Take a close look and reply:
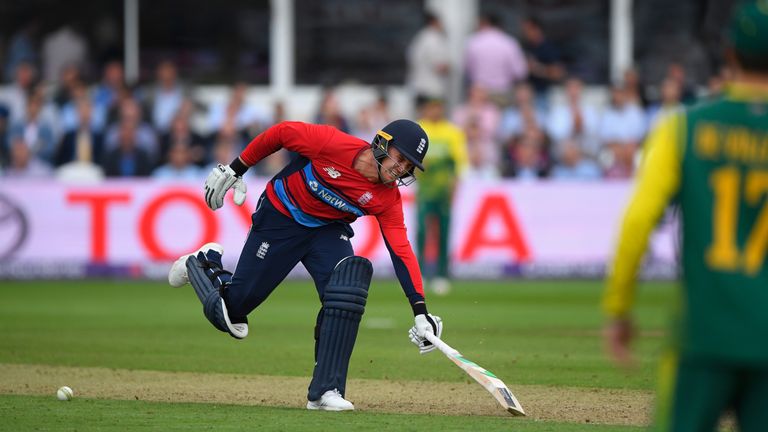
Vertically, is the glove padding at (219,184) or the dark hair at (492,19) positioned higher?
the dark hair at (492,19)

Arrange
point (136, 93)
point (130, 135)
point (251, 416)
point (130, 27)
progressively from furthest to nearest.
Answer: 1. point (130, 27)
2. point (136, 93)
3. point (130, 135)
4. point (251, 416)

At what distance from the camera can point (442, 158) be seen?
15.3 metres

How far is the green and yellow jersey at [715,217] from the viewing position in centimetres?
399

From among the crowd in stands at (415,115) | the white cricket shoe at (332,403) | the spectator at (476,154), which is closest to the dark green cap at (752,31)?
the white cricket shoe at (332,403)

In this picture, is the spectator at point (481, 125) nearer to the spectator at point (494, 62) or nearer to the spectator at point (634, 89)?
the spectator at point (494, 62)

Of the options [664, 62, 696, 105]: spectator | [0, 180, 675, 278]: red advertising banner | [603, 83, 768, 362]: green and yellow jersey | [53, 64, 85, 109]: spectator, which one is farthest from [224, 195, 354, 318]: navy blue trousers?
[664, 62, 696, 105]: spectator

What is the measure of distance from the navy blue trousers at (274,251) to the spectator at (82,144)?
1049cm

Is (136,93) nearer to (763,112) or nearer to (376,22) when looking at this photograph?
(376,22)

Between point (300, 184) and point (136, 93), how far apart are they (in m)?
11.7

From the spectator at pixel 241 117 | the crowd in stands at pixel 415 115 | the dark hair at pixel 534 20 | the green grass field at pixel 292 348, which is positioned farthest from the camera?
the dark hair at pixel 534 20

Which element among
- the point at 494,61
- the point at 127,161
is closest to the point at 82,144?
the point at 127,161

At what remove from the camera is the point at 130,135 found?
17719 millimetres

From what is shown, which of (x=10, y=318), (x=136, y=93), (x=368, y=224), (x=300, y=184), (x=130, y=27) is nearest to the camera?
(x=300, y=184)

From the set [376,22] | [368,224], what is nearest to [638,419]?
[368,224]
